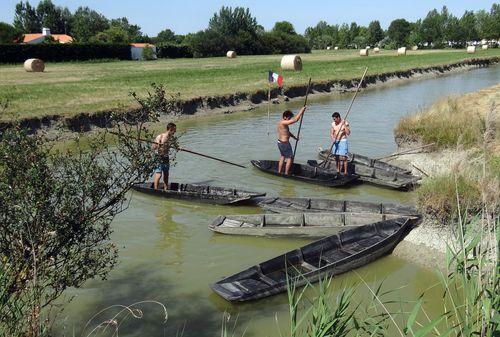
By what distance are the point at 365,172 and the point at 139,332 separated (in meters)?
10.3

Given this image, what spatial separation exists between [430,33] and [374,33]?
22.1 m

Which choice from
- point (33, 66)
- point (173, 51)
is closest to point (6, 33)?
point (173, 51)

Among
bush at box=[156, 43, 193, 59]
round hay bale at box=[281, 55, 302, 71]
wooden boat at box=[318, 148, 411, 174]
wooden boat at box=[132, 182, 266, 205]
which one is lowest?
wooden boat at box=[132, 182, 266, 205]

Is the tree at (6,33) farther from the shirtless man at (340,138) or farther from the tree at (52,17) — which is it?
the tree at (52,17)

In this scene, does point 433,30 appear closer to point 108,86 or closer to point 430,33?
point 430,33

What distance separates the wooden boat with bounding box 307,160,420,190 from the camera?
14.8 metres

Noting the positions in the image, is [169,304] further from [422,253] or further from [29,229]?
[422,253]

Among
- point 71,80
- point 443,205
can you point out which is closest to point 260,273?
point 443,205

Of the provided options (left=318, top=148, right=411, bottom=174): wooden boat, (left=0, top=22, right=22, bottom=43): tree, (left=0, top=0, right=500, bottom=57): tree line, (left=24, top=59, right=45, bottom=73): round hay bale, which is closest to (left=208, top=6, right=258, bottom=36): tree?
(left=0, top=0, right=500, bottom=57): tree line

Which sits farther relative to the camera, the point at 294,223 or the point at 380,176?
the point at 380,176

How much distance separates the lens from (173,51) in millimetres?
74000

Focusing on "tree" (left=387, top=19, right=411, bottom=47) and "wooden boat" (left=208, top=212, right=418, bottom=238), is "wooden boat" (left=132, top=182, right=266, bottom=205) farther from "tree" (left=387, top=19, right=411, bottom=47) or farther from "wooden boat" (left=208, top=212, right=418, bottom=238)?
"tree" (left=387, top=19, right=411, bottom=47)

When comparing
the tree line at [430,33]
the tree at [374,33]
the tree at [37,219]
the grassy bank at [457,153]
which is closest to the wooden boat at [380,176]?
the grassy bank at [457,153]

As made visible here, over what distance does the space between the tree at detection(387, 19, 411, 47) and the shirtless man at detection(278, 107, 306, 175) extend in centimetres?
11452
